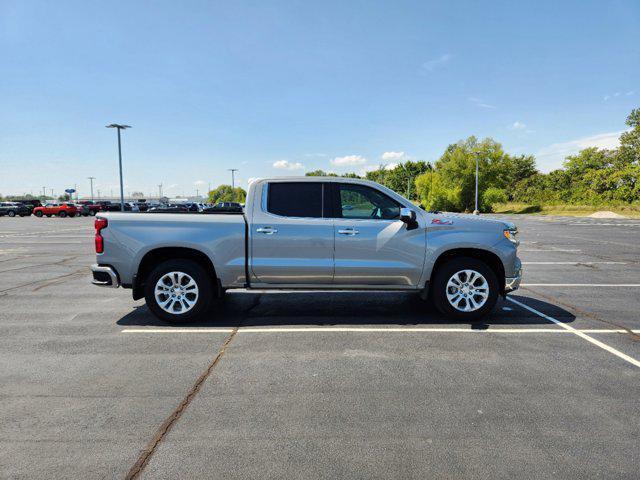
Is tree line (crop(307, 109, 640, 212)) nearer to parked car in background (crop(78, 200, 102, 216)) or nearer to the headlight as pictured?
parked car in background (crop(78, 200, 102, 216))

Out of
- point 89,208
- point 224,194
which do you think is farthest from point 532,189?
point 224,194

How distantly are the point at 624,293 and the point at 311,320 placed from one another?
5.99m

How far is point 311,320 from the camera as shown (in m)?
5.89

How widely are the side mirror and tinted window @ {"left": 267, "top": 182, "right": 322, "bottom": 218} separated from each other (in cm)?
112

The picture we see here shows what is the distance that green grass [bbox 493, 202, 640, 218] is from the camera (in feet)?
160

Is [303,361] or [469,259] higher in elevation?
[469,259]

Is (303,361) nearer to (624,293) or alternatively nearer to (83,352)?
(83,352)

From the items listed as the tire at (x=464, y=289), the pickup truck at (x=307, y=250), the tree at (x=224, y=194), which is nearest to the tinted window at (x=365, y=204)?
the pickup truck at (x=307, y=250)

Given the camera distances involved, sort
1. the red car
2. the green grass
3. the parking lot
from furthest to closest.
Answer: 1. the green grass
2. the red car
3. the parking lot

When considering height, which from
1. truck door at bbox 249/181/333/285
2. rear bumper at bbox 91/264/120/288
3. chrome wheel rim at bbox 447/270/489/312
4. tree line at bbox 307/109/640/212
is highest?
tree line at bbox 307/109/640/212

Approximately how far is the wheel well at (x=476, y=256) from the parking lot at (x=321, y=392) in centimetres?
67

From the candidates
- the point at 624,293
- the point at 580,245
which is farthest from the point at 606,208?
the point at 624,293

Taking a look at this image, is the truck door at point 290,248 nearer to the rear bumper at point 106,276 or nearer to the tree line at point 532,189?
the rear bumper at point 106,276

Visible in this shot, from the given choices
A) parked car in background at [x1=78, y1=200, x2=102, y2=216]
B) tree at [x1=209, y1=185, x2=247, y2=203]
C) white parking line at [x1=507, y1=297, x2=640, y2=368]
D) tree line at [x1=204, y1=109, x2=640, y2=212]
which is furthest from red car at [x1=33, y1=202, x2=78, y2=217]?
tree at [x1=209, y1=185, x2=247, y2=203]
